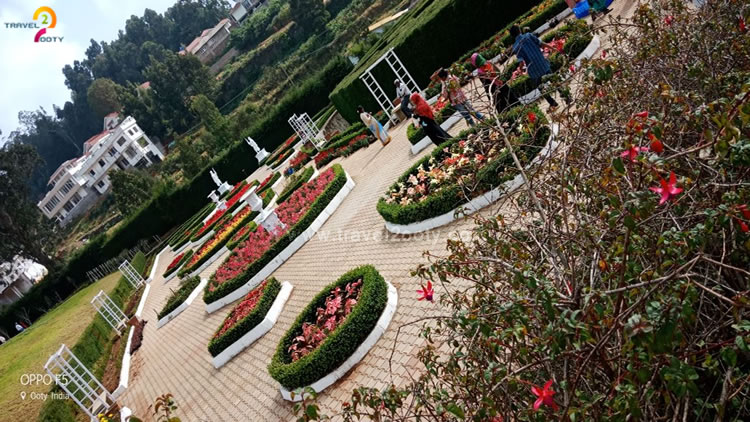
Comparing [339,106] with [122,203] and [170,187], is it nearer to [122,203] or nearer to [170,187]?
[170,187]

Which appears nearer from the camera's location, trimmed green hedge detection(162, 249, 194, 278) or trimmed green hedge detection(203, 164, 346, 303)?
trimmed green hedge detection(203, 164, 346, 303)

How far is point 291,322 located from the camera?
9.34m

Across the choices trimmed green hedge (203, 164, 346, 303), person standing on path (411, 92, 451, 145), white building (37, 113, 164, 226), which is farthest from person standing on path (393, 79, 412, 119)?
white building (37, 113, 164, 226)

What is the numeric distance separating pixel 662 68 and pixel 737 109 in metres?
2.13

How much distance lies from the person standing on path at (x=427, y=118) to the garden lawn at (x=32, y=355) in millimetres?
12418

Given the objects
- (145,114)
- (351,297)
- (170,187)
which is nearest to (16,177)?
(170,187)

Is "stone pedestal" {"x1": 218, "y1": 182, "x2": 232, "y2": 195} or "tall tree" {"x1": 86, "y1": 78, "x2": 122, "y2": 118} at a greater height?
"tall tree" {"x1": 86, "y1": 78, "x2": 122, "y2": 118}

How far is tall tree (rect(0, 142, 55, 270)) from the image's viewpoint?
4056 cm

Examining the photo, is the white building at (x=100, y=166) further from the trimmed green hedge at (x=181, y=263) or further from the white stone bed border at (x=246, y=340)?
the white stone bed border at (x=246, y=340)

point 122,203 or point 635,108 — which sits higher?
point 122,203

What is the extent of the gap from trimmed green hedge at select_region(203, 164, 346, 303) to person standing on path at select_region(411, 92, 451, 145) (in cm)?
409

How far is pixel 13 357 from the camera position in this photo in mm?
19000

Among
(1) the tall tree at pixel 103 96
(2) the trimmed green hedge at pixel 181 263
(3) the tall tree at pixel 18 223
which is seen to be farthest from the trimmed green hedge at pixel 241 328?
(1) the tall tree at pixel 103 96

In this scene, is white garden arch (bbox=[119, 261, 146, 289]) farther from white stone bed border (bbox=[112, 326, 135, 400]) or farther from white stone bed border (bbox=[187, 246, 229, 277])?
white stone bed border (bbox=[112, 326, 135, 400])
